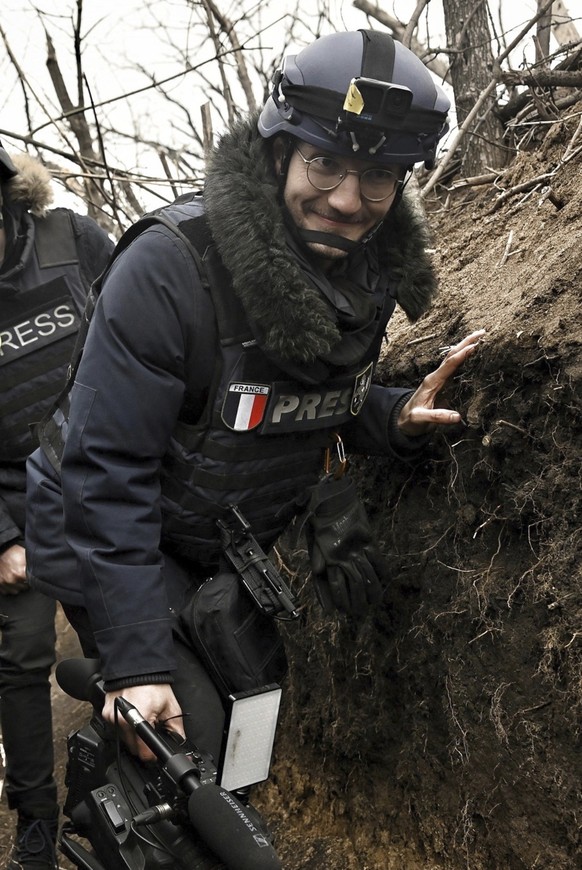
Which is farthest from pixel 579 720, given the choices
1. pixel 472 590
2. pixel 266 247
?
pixel 266 247

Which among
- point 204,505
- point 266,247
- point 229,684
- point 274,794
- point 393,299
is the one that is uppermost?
point 266,247

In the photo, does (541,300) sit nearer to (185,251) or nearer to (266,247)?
(266,247)

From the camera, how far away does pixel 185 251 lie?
7.03 ft

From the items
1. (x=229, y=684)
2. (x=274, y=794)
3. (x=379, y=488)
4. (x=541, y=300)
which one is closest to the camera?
(x=229, y=684)

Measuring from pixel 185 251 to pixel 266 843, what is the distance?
4.43 feet

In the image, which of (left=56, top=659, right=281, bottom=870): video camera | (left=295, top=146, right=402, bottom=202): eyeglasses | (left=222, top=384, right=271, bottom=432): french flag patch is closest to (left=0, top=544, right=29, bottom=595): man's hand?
(left=56, top=659, right=281, bottom=870): video camera

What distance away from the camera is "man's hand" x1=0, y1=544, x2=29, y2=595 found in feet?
9.80

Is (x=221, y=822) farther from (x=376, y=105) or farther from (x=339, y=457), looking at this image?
(x=376, y=105)

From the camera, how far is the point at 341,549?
257 centimetres

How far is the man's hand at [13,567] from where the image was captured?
9.80 ft

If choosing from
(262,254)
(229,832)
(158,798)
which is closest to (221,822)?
(229,832)

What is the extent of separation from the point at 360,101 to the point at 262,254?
43 centimetres

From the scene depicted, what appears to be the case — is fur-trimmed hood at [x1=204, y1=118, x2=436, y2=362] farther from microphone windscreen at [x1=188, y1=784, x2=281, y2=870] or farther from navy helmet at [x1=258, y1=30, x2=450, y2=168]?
microphone windscreen at [x1=188, y1=784, x2=281, y2=870]

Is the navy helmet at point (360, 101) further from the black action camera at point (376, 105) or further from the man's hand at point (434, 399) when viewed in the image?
the man's hand at point (434, 399)
